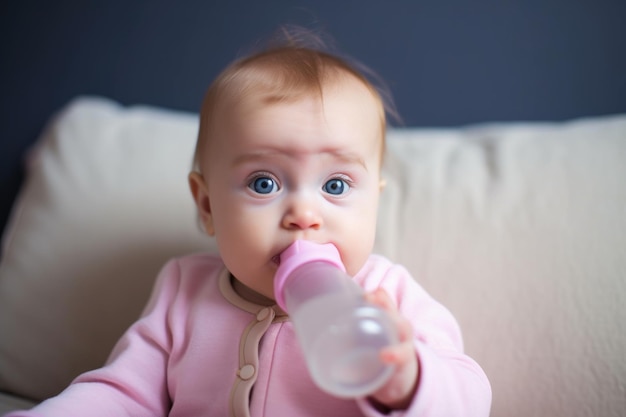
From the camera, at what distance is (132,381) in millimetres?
823

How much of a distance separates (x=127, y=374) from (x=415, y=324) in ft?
1.37

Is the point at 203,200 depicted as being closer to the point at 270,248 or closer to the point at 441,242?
the point at 270,248

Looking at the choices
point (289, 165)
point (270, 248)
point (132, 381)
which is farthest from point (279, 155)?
point (132, 381)

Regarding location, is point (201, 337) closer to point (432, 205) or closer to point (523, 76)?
point (432, 205)

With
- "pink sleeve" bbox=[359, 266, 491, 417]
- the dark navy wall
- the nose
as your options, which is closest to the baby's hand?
"pink sleeve" bbox=[359, 266, 491, 417]

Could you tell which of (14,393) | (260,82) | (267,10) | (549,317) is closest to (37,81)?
(267,10)

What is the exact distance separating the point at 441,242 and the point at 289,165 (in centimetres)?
40

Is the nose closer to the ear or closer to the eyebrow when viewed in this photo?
the eyebrow

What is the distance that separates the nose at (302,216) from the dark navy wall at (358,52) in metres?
0.73

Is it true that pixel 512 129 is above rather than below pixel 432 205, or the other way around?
above

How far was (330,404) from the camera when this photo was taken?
29.5 inches

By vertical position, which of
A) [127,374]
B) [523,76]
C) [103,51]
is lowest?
[127,374]

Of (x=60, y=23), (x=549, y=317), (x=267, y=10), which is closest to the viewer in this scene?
(x=549, y=317)

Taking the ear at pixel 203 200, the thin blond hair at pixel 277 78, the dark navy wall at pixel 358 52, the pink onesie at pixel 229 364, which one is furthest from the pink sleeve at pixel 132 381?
the dark navy wall at pixel 358 52
